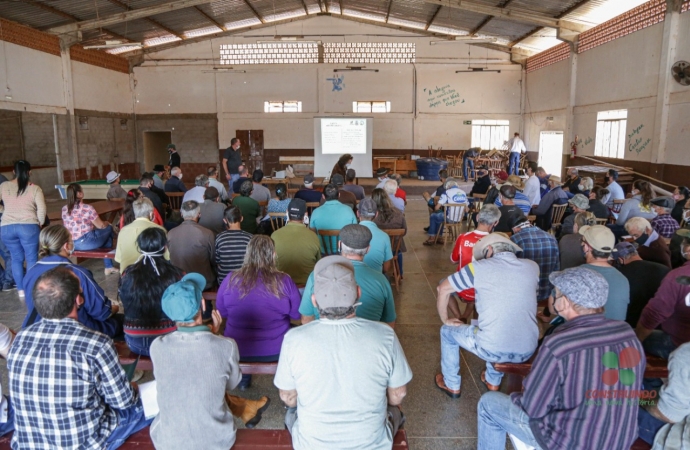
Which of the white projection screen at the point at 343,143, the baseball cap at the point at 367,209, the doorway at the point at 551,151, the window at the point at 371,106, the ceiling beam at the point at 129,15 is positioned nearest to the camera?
the baseball cap at the point at 367,209

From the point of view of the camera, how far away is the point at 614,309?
2.67m

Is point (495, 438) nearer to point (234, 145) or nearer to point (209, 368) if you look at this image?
point (209, 368)

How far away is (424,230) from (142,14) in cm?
837

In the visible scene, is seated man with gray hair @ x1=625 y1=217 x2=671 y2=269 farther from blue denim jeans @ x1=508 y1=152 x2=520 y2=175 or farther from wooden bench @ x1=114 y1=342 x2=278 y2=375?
blue denim jeans @ x1=508 y1=152 x2=520 y2=175

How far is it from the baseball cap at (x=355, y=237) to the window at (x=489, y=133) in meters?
14.7

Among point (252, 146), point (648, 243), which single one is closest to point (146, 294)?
point (648, 243)

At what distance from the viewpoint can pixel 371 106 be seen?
16234 millimetres

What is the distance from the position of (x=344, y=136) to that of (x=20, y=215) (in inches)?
396

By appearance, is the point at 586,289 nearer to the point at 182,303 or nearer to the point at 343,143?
the point at 182,303

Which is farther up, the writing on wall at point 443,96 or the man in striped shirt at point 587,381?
the writing on wall at point 443,96

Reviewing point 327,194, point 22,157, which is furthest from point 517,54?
point 22,157

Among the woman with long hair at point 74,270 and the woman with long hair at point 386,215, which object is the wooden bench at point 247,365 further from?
the woman with long hair at point 386,215

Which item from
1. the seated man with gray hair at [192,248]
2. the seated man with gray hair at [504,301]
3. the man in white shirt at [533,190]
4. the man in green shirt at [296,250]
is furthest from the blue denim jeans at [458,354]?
the man in white shirt at [533,190]

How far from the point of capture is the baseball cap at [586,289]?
185 cm
